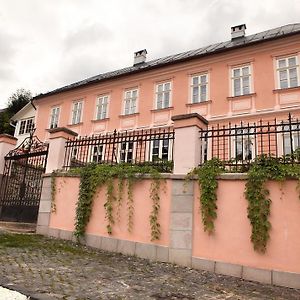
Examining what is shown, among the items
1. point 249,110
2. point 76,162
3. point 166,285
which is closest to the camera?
point 166,285

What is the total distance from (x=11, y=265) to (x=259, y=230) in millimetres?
4233

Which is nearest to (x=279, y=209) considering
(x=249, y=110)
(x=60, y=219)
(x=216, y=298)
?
(x=216, y=298)

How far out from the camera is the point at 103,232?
24.1ft

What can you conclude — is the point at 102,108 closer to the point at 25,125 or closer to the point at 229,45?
the point at 229,45

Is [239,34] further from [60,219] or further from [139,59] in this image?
[60,219]

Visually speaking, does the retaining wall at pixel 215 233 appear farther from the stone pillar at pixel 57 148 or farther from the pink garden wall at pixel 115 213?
the stone pillar at pixel 57 148

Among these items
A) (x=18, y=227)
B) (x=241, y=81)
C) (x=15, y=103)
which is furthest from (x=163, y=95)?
(x=15, y=103)

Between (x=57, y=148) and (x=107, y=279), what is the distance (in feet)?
16.8

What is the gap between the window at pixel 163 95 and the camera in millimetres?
18027

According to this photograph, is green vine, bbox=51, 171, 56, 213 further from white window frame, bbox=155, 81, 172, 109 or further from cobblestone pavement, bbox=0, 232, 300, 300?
white window frame, bbox=155, 81, 172, 109

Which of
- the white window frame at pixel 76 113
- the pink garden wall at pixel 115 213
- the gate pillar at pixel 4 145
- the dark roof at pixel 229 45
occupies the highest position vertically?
the dark roof at pixel 229 45

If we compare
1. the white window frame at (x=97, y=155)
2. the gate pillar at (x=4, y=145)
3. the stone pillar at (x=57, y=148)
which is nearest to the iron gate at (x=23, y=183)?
the gate pillar at (x=4, y=145)

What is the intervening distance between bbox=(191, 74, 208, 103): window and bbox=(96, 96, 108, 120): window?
6.09 meters

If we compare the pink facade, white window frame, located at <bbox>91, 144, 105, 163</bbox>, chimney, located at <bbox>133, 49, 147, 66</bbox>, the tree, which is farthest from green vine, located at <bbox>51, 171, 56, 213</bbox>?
the tree
